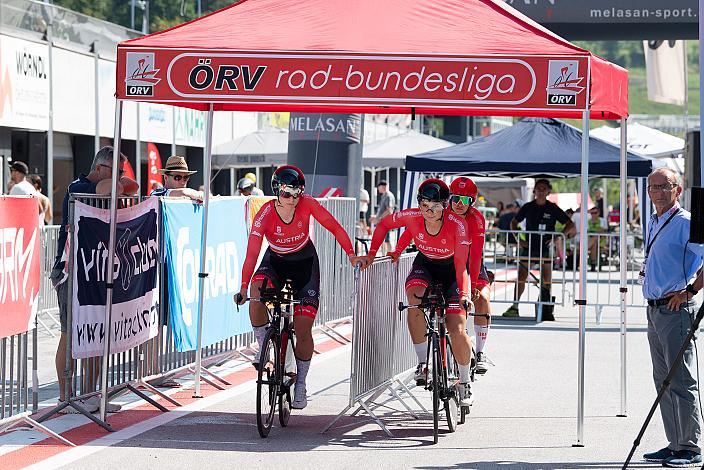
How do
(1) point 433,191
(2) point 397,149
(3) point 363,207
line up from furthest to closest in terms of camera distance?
1. (3) point 363,207
2. (2) point 397,149
3. (1) point 433,191

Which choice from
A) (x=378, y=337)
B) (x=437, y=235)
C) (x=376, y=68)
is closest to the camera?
(x=376, y=68)

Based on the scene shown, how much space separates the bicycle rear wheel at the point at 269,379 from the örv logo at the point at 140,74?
201 centimetres

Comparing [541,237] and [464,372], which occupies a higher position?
[541,237]

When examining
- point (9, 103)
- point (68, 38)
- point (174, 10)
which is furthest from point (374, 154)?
point (174, 10)

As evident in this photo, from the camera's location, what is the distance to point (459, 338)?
10.2 metres

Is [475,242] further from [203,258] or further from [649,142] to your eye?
[649,142]

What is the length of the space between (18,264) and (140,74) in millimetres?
1717

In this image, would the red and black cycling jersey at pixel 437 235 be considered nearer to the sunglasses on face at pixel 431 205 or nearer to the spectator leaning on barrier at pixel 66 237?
the sunglasses on face at pixel 431 205

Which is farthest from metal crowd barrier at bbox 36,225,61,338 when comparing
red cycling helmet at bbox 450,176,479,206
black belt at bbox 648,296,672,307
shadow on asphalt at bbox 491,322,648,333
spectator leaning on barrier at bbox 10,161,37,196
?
black belt at bbox 648,296,672,307

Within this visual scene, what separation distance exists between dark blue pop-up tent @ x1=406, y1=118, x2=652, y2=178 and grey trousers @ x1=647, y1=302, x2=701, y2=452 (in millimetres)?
10945

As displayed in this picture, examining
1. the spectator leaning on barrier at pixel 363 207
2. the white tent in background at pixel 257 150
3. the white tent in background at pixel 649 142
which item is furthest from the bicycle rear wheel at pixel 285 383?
the white tent in background at pixel 649 142

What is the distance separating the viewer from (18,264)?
8984mm

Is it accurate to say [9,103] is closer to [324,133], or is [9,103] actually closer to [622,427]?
[324,133]

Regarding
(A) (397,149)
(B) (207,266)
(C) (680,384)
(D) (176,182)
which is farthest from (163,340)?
(A) (397,149)
